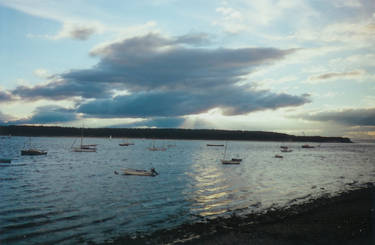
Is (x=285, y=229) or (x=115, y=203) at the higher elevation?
(x=285, y=229)

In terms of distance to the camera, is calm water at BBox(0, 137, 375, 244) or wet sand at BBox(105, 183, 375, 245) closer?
wet sand at BBox(105, 183, 375, 245)

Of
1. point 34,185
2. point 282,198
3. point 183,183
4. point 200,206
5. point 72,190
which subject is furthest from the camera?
point 183,183

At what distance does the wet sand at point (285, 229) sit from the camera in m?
19.0

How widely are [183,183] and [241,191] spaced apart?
1004 cm

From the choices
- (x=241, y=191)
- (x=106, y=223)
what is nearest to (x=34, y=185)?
(x=106, y=223)

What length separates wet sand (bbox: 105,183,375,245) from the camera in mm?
18969

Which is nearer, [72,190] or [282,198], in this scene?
[282,198]

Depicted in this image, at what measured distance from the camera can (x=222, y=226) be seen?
73.5ft

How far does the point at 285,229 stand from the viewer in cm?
2128

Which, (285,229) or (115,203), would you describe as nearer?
(285,229)

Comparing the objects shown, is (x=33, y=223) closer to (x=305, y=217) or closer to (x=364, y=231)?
(x=305, y=217)

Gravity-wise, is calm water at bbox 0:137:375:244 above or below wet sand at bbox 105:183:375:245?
below

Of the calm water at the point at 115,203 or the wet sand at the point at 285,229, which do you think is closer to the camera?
the wet sand at the point at 285,229

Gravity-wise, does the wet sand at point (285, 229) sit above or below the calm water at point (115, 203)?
above
